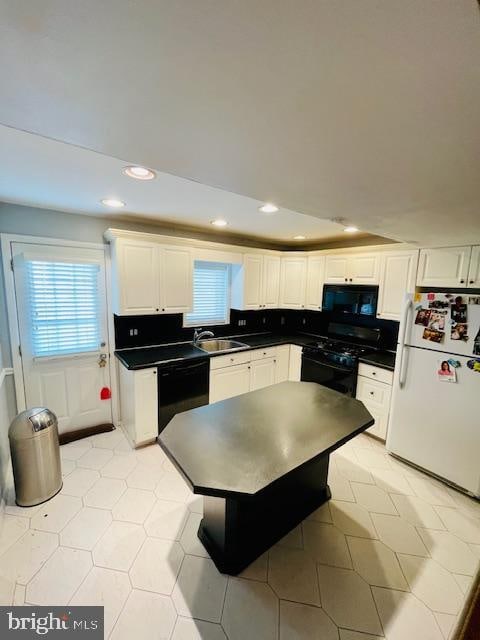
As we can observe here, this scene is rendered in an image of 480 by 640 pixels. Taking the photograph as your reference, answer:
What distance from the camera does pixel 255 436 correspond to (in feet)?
5.04

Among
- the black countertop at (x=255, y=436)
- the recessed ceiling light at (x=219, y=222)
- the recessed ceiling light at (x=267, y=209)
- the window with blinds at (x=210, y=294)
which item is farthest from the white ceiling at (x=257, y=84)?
the window with blinds at (x=210, y=294)

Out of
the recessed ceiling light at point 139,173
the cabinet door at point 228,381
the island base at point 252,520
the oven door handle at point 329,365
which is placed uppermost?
the recessed ceiling light at point 139,173

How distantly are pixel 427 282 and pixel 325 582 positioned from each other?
8.58 feet

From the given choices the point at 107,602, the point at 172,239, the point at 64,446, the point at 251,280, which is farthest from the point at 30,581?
the point at 251,280

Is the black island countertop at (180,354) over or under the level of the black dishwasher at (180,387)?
over

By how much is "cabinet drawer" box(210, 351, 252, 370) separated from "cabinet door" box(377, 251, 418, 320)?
1.64 metres

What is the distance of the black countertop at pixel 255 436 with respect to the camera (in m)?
1.21

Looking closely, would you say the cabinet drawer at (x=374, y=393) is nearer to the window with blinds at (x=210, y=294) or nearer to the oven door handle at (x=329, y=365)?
the oven door handle at (x=329, y=365)

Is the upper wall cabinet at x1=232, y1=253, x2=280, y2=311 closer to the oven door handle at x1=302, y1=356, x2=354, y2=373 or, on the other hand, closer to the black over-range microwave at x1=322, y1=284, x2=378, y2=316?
the black over-range microwave at x1=322, y1=284, x2=378, y2=316

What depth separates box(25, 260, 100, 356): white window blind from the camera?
251 cm

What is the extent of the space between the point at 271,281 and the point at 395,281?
61.3 inches

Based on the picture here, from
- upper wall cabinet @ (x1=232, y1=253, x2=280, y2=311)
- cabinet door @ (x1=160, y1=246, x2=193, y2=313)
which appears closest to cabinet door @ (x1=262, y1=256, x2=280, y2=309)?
upper wall cabinet @ (x1=232, y1=253, x2=280, y2=311)

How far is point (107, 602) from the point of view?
141 cm

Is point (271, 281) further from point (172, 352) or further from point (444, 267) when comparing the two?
point (444, 267)
